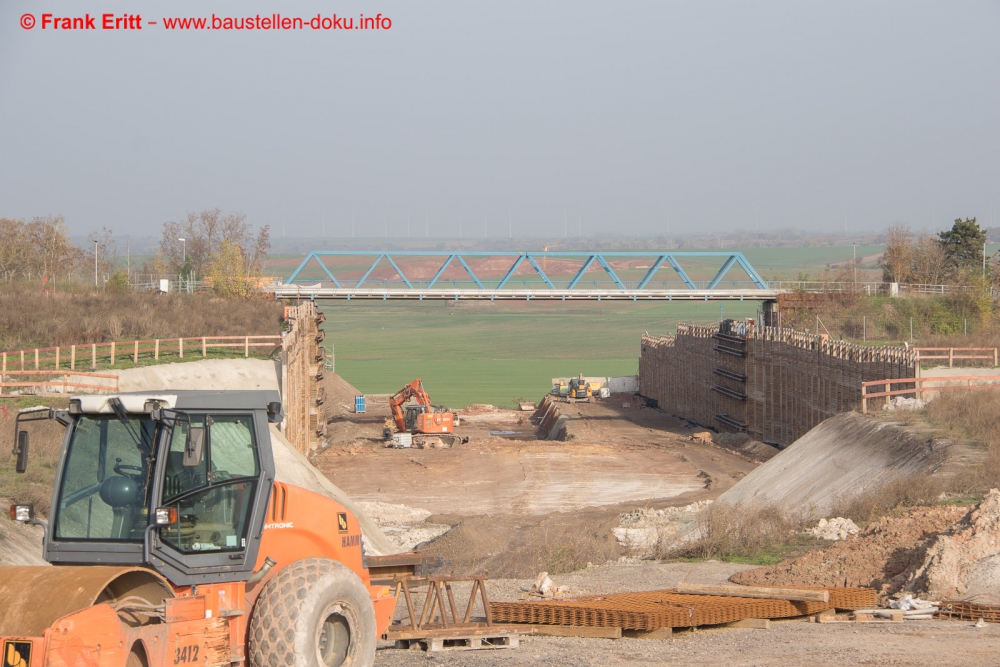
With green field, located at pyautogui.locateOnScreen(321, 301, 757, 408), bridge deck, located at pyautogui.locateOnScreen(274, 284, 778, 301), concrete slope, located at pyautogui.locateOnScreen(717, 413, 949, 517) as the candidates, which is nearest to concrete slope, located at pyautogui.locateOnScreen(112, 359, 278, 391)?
concrete slope, located at pyautogui.locateOnScreen(717, 413, 949, 517)

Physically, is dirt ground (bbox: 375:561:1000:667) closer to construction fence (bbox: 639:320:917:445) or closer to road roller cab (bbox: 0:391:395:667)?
road roller cab (bbox: 0:391:395:667)

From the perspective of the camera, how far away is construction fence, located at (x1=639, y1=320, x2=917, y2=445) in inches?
1555

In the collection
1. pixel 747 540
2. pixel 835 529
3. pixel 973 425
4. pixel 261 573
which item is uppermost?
pixel 261 573

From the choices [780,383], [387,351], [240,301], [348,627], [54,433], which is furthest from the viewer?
[387,351]

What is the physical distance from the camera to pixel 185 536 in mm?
8312

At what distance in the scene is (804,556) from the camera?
60.2 feet

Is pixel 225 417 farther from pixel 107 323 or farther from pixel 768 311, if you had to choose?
pixel 768 311

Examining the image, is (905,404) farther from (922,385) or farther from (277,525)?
(277,525)

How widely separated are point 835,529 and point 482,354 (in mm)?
126289

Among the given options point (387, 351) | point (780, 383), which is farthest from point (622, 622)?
point (387, 351)

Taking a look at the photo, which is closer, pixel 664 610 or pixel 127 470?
pixel 127 470

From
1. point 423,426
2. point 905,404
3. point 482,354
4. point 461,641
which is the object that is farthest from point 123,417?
point 482,354

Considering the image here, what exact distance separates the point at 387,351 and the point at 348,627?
453 ft

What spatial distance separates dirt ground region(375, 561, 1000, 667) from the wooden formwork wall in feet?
86.9
